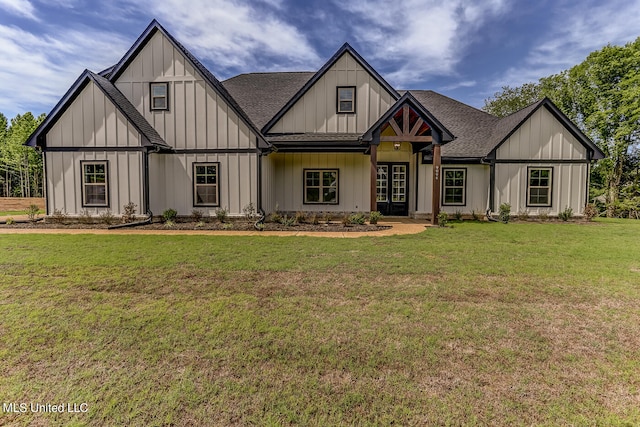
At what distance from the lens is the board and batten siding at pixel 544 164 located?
14.2 m

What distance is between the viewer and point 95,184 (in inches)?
492

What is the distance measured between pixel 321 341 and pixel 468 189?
14002 millimetres

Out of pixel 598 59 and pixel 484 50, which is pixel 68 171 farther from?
pixel 598 59

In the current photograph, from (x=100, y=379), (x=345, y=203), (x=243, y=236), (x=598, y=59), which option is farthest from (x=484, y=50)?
(x=100, y=379)

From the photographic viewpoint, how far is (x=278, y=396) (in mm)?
2500

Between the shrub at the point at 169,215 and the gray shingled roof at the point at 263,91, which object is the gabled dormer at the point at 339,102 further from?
the shrub at the point at 169,215

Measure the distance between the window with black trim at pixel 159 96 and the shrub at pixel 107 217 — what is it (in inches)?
176

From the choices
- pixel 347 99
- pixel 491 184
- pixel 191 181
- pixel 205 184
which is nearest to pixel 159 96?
pixel 191 181

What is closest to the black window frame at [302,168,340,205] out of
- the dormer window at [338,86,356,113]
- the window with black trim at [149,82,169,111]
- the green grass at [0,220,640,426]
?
the dormer window at [338,86,356,113]

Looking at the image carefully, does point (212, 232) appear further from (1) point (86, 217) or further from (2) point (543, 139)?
(2) point (543, 139)

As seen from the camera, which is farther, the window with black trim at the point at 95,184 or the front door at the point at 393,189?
the front door at the point at 393,189

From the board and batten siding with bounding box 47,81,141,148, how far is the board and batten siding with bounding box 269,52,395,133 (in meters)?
5.83

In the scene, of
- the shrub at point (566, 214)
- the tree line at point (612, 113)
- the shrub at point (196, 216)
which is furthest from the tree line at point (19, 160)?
the tree line at point (612, 113)

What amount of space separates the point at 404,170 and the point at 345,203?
3.27m
